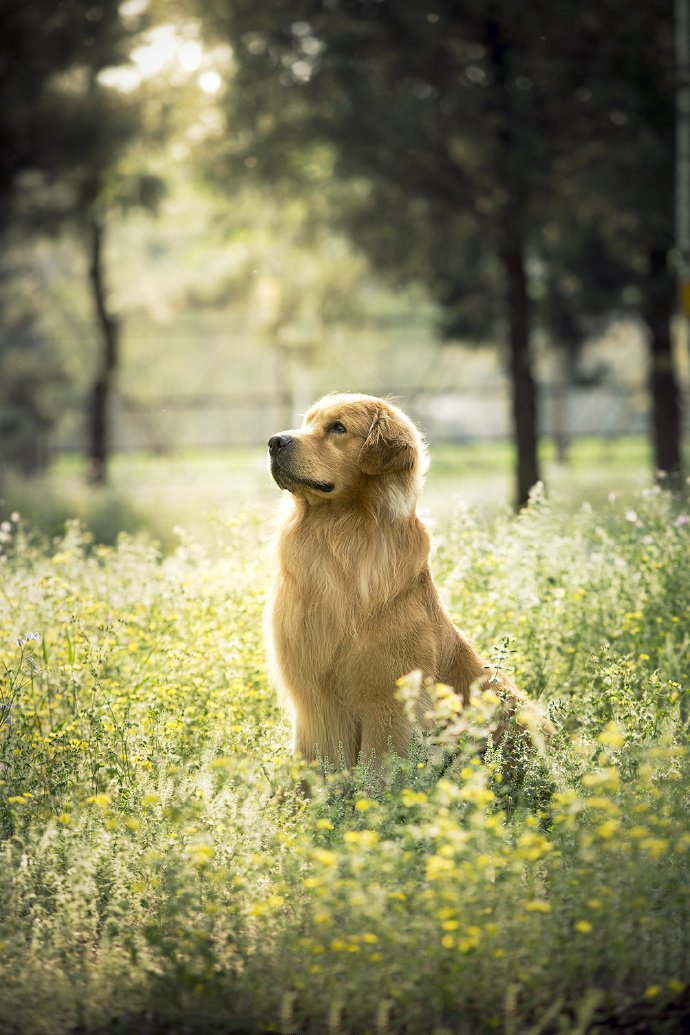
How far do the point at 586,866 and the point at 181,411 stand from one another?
29.3m

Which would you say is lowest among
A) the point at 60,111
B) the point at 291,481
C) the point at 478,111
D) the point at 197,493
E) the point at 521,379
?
the point at 291,481

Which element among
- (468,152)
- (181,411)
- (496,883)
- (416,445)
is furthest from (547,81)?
(181,411)

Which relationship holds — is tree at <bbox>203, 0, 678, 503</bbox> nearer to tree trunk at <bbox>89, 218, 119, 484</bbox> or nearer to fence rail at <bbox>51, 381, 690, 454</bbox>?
tree trunk at <bbox>89, 218, 119, 484</bbox>

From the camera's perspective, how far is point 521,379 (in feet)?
39.9

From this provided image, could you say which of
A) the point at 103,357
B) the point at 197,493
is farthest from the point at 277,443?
the point at 103,357

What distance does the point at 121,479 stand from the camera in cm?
1658

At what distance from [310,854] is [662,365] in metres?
11.7

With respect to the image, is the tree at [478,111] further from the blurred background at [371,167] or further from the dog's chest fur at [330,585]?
the dog's chest fur at [330,585]

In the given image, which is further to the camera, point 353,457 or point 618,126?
point 618,126

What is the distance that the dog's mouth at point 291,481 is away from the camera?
429 centimetres

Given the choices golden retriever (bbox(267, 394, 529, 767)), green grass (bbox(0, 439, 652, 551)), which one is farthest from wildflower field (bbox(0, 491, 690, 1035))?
green grass (bbox(0, 439, 652, 551))

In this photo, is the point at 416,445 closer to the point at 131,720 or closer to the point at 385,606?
the point at 385,606

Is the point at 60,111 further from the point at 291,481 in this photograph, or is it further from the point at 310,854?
the point at 310,854

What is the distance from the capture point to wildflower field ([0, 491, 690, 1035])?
112 inches
